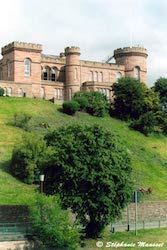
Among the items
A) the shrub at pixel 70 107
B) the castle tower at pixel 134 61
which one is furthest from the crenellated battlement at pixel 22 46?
the castle tower at pixel 134 61

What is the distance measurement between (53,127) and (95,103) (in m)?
14.5

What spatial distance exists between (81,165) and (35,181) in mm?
12297

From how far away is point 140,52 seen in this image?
306 ft

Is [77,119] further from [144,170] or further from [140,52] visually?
[140,52]

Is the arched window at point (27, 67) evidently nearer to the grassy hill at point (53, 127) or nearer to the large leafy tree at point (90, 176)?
the grassy hill at point (53, 127)

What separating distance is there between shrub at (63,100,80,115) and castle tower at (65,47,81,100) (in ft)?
34.3

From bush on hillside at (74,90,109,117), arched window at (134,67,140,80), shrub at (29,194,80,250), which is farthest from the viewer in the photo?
arched window at (134,67,140,80)

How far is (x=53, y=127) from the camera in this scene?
214ft

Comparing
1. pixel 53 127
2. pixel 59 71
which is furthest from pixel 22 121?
pixel 59 71

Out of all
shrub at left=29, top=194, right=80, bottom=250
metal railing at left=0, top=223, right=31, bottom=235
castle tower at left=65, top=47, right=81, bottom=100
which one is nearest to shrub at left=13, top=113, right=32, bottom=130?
castle tower at left=65, top=47, right=81, bottom=100

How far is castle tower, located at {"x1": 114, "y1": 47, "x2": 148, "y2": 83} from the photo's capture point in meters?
93.1

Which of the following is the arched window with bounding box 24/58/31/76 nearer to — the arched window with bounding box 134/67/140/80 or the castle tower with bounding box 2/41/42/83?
the castle tower with bounding box 2/41/42/83

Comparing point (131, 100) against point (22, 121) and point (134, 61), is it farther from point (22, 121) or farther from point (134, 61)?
point (22, 121)

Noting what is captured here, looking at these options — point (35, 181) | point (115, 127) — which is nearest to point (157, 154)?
point (115, 127)
